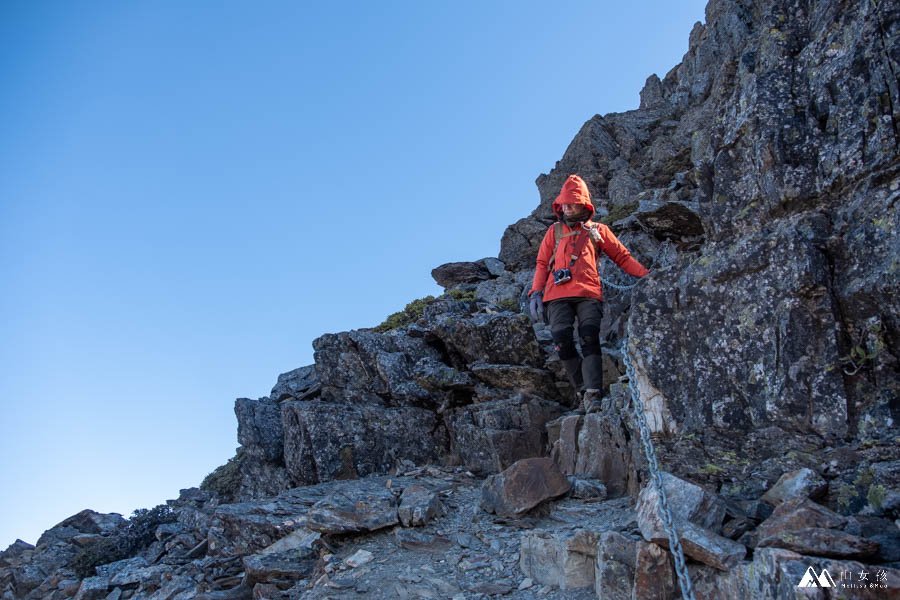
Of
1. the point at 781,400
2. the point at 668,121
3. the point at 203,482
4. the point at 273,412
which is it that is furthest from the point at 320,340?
the point at 668,121

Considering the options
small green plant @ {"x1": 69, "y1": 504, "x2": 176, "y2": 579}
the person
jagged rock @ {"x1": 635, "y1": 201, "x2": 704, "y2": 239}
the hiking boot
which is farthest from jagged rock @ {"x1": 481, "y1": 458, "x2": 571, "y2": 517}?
jagged rock @ {"x1": 635, "y1": 201, "x2": 704, "y2": 239}

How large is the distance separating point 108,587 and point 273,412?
5054mm

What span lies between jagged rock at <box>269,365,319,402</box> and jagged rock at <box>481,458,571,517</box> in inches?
275

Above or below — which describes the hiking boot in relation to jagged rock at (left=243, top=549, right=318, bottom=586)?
above

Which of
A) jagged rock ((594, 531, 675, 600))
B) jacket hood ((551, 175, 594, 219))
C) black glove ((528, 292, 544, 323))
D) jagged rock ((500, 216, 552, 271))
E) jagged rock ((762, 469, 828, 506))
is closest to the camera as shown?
jagged rock ((594, 531, 675, 600))

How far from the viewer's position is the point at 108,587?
12.7 meters

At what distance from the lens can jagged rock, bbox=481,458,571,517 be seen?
9.41m

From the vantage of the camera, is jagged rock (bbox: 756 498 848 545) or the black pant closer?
jagged rock (bbox: 756 498 848 545)

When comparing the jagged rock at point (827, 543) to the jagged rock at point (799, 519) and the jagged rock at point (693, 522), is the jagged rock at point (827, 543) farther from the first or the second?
the jagged rock at point (693, 522)

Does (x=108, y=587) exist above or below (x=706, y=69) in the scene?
below

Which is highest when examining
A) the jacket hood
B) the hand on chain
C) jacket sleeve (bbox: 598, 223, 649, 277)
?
the jacket hood

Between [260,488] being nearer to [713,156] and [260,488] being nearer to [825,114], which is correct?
[713,156]

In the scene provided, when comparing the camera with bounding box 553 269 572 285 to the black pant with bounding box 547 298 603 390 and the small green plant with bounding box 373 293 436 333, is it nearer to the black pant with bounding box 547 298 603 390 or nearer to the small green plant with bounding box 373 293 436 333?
the black pant with bounding box 547 298 603 390

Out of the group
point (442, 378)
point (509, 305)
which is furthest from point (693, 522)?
point (509, 305)
